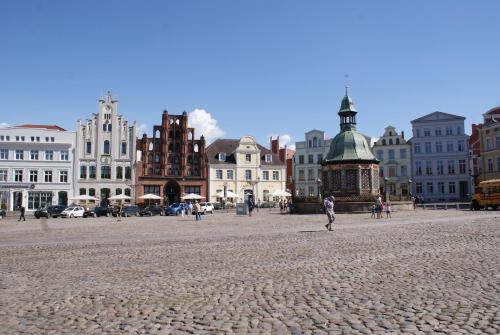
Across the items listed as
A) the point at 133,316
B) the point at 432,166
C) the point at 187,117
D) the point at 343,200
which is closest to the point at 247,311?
the point at 133,316

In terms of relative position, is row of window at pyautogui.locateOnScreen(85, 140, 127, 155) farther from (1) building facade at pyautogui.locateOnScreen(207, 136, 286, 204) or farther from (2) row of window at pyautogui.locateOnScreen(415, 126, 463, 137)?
(2) row of window at pyautogui.locateOnScreen(415, 126, 463, 137)

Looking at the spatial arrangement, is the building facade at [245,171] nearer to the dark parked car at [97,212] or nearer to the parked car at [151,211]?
the parked car at [151,211]

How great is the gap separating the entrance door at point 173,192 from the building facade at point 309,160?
23.2 metres

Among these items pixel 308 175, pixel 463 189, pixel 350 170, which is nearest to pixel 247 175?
pixel 308 175

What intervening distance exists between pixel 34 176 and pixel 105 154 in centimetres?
1005

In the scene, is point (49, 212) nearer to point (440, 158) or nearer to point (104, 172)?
point (104, 172)

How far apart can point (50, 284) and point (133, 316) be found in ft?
11.2

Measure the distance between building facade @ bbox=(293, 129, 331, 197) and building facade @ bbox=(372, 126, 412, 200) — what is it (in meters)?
9.50

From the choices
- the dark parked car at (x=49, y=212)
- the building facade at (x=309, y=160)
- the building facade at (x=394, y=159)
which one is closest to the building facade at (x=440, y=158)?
the building facade at (x=394, y=159)

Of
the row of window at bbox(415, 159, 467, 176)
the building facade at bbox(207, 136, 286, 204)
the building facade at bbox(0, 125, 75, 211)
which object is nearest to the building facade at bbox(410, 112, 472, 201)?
the row of window at bbox(415, 159, 467, 176)

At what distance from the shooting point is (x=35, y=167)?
61.7 m

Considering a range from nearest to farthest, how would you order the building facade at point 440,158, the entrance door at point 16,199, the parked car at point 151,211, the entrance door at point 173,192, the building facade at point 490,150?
the parked car at point 151,211 → the entrance door at point 16,199 → the building facade at point 490,150 → the entrance door at point 173,192 → the building facade at point 440,158

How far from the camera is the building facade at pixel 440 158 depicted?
240 ft

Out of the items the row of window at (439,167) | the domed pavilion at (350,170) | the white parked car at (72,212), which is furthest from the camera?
the row of window at (439,167)
